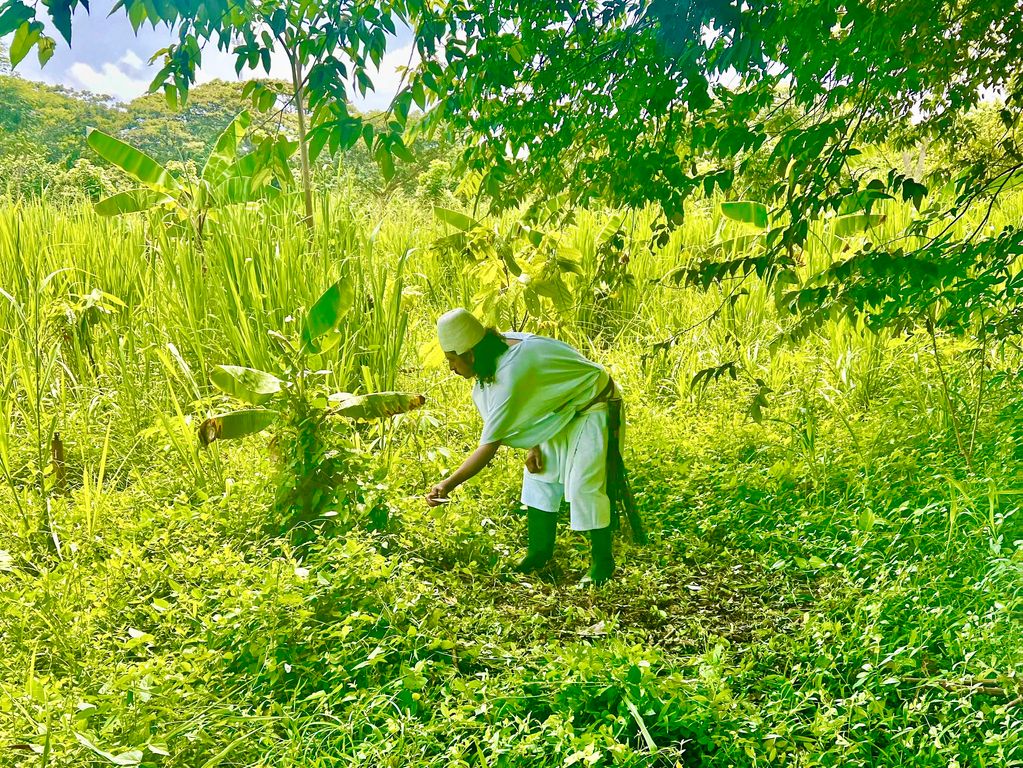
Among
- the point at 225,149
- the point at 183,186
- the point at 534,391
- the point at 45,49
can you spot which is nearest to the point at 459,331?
the point at 534,391

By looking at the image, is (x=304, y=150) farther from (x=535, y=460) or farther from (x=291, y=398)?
(x=535, y=460)

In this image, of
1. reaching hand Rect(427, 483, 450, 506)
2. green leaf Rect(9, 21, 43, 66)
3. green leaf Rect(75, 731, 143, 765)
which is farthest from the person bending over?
green leaf Rect(9, 21, 43, 66)

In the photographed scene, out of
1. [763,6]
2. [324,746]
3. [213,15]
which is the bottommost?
[324,746]

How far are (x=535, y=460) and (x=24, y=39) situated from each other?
2417 millimetres

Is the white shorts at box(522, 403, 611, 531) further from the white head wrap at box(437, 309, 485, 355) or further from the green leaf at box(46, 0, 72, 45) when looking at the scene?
the green leaf at box(46, 0, 72, 45)

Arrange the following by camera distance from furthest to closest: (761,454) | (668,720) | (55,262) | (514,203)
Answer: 1. (55,262)
2. (761,454)
3. (514,203)
4. (668,720)

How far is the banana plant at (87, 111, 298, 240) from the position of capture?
5.63 metres

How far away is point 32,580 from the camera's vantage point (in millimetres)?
3070

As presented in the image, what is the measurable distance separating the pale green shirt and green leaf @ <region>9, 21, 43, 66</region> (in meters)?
1.97

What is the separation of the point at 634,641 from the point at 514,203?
6.01 feet

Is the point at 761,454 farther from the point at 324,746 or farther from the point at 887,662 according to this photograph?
the point at 324,746

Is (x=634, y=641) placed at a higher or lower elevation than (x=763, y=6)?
lower

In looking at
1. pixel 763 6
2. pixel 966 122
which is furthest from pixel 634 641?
pixel 966 122

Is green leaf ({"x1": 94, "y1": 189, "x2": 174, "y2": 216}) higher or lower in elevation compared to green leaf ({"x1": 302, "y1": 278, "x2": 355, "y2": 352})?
higher
